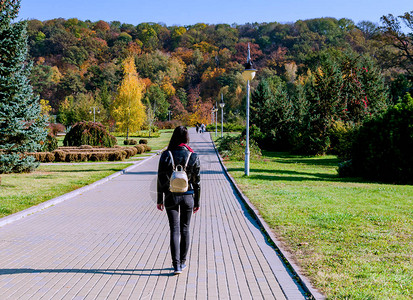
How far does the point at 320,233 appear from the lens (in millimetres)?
6777

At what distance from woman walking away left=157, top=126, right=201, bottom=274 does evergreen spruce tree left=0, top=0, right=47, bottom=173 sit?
969cm

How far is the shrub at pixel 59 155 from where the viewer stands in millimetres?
24061

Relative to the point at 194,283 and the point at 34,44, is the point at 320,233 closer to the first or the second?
the point at 194,283

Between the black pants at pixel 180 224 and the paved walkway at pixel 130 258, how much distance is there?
0.27m

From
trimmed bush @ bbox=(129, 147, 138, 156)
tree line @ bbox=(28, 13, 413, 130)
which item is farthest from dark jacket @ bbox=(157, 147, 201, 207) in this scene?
tree line @ bbox=(28, 13, 413, 130)

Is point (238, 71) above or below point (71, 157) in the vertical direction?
above

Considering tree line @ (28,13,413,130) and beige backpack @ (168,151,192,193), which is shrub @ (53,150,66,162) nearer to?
beige backpack @ (168,151,192,193)

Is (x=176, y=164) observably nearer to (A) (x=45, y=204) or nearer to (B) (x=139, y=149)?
(A) (x=45, y=204)

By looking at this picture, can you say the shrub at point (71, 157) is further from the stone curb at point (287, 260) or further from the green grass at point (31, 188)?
the stone curb at point (287, 260)

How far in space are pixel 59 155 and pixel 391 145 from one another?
1876 centimetres

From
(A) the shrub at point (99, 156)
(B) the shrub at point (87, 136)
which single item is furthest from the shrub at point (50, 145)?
(B) the shrub at point (87, 136)

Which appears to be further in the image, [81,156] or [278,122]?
[278,122]

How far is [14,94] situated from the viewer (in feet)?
43.0

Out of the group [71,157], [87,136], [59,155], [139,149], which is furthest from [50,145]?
[139,149]
